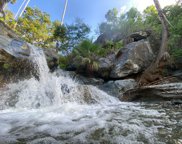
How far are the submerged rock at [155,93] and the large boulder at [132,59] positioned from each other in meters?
2.98

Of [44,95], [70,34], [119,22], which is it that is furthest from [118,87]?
[119,22]

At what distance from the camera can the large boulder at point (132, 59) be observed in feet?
34.3

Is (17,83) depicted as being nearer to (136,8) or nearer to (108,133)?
(108,133)

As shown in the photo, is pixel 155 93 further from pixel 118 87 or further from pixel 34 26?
pixel 34 26

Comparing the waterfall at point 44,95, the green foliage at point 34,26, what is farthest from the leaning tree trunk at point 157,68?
the green foliage at point 34,26

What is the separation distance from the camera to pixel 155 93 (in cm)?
641

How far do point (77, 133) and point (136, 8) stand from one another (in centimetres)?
2027

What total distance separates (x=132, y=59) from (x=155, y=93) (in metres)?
4.63

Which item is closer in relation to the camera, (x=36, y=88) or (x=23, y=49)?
(x=36, y=88)

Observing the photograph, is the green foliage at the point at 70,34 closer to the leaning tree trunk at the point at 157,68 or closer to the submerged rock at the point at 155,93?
the leaning tree trunk at the point at 157,68

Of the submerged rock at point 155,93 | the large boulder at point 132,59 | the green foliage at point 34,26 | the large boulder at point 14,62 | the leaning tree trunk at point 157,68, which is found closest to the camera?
the submerged rock at point 155,93

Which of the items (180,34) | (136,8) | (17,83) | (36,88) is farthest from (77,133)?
(136,8)

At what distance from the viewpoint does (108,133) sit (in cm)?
281

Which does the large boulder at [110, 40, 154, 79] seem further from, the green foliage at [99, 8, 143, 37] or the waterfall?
the green foliage at [99, 8, 143, 37]
